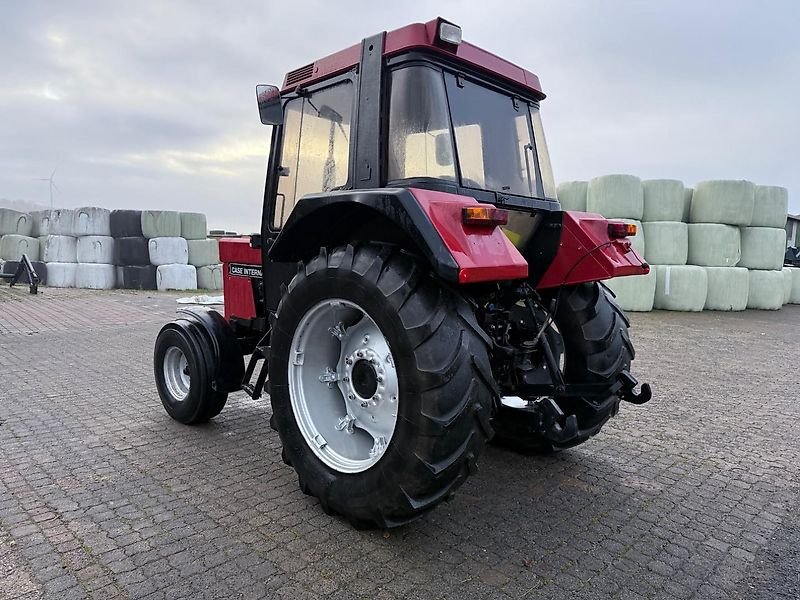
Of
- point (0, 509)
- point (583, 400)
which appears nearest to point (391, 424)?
point (583, 400)

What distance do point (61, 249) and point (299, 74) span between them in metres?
14.3

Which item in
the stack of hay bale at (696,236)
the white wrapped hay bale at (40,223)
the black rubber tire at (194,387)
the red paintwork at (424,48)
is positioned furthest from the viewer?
the white wrapped hay bale at (40,223)

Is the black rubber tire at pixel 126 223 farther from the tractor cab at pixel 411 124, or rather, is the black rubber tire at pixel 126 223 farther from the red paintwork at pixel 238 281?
the tractor cab at pixel 411 124

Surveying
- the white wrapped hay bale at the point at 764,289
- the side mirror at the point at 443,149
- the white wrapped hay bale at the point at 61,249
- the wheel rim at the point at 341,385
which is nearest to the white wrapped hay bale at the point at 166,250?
the white wrapped hay bale at the point at 61,249

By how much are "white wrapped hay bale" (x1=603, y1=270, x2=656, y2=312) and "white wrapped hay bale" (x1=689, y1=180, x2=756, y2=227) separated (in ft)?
6.65

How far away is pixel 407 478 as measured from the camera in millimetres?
2424

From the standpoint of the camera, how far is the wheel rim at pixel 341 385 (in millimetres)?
2848

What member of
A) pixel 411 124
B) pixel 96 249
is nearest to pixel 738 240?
pixel 411 124

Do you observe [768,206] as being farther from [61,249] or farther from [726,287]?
[61,249]

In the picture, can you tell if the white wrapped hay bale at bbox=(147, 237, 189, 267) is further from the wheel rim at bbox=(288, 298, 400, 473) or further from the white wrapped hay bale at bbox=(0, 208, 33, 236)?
the wheel rim at bbox=(288, 298, 400, 473)

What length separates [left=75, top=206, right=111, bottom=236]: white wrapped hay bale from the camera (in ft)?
48.5

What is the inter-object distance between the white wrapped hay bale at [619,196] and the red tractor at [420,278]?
879 cm

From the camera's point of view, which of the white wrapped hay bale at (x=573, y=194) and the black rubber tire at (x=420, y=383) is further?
the white wrapped hay bale at (x=573, y=194)

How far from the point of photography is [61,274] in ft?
49.5
